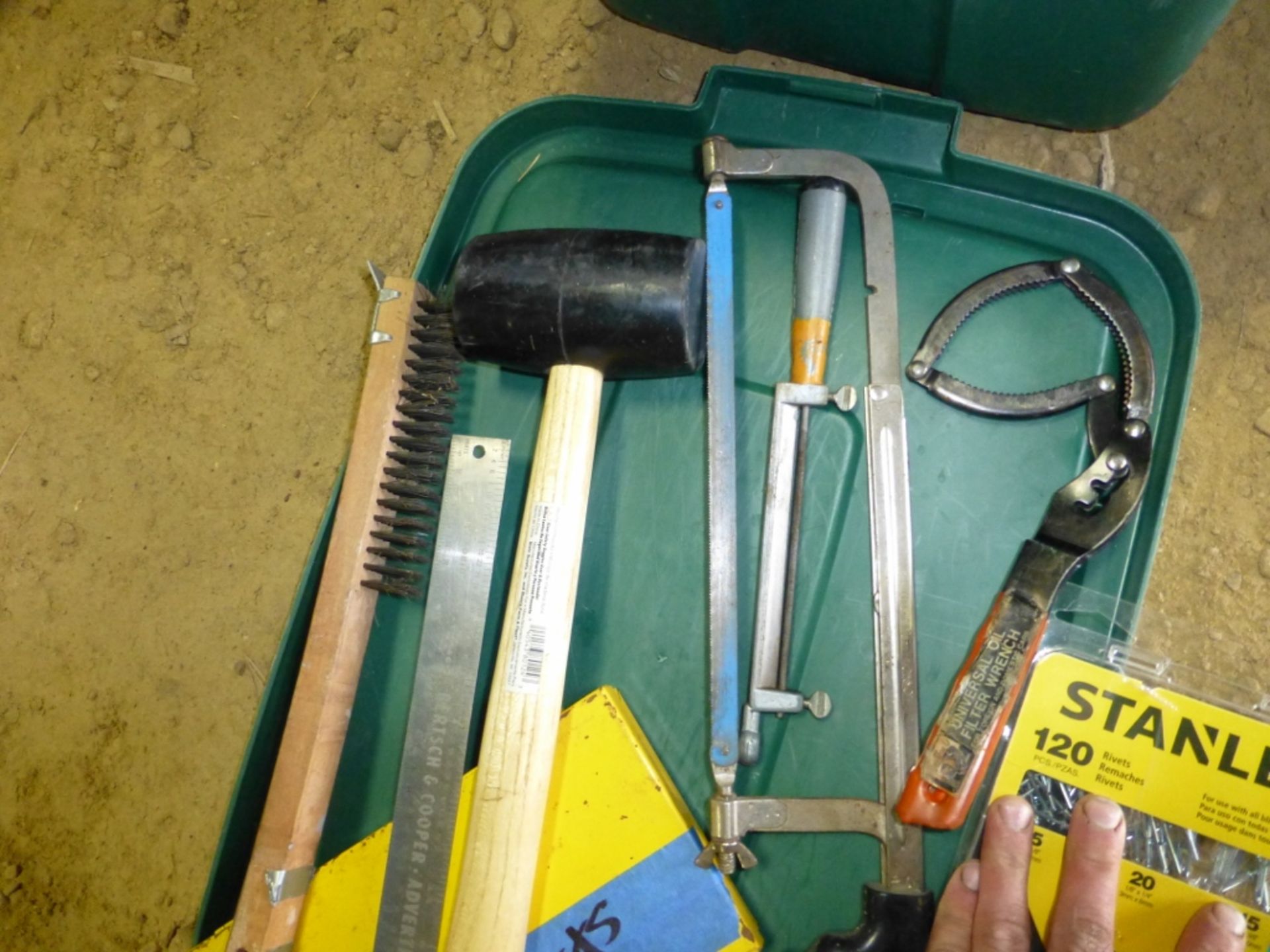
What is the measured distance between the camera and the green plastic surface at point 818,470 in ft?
3.46

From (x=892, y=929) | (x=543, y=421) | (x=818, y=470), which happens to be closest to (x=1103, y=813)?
(x=892, y=929)

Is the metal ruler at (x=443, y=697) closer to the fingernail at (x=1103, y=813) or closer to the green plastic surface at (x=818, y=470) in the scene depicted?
the green plastic surface at (x=818, y=470)

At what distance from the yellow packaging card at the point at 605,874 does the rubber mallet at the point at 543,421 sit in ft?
0.21

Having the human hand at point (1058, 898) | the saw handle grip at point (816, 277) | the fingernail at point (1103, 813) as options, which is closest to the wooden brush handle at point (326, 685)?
the saw handle grip at point (816, 277)

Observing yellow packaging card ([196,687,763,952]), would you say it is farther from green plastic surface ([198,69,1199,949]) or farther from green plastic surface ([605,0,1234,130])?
green plastic surface ([605,0,1234,130])

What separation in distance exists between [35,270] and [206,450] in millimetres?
410

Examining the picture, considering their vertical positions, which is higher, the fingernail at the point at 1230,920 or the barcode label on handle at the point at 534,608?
the barcode label on handle at the point at 534,608

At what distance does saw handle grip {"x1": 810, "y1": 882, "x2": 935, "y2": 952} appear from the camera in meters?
0.97

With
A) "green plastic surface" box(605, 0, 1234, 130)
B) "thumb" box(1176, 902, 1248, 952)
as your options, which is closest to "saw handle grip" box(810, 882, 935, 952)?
"thumb" box(1176, 902, 1248, 952)

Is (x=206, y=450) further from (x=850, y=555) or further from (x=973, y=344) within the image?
(x=973, y=344)

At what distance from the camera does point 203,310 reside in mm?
1339

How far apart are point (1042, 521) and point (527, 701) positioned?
0.61m

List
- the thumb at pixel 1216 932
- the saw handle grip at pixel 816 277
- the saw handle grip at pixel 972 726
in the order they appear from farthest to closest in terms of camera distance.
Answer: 1. the saw handle grip at pixel 816 277
2. the saw handle grip at pixel 972 726
3. the thumb at pixel 1216 932

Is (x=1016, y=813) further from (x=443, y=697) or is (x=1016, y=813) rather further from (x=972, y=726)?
(x=443, y=697)
